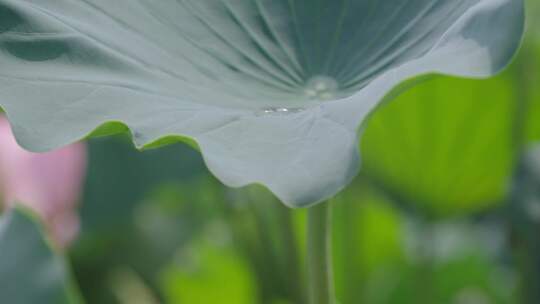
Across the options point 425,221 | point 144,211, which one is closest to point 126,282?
point 144,211

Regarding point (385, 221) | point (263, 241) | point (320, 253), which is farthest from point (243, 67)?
point (385, 221)

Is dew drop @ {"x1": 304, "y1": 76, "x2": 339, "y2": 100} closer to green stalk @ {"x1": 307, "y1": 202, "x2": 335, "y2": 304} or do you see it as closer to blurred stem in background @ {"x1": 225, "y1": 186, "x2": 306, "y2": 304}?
green stalk @ {"x1": 307, "y1": 202, "x2": 335, "y2": 304}

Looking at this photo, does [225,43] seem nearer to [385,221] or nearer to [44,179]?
[44,179]

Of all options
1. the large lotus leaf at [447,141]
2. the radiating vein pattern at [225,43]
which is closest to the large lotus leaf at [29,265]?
the radiating vein pattern at [225,43]

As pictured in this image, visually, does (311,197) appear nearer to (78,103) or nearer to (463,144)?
(78,103)

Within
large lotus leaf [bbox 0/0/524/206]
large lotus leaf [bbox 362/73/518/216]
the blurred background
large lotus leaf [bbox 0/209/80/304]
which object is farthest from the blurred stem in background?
large lotus leaf [bbox 0/0/524/206]

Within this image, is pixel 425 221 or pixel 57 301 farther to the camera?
pixel 425 221

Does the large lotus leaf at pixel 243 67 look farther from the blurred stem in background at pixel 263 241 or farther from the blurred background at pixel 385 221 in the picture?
the blurred stem in background at pixel 263 241
